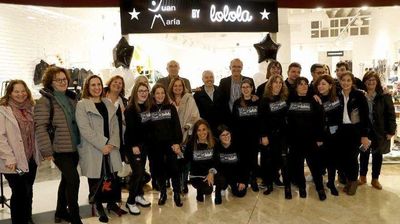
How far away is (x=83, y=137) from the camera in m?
3.42

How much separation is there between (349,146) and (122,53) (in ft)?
10.1

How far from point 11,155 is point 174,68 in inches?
88.2

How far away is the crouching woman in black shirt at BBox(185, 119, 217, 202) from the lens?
417 centimetres

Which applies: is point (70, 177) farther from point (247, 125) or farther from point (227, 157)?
point (247, 125)

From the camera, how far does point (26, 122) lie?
10.9 ft

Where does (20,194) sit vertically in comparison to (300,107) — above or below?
below

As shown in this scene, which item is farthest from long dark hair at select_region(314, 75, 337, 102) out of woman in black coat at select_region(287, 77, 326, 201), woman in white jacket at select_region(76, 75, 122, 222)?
woman in white jacket at select_region(76, 75, 122, 222)

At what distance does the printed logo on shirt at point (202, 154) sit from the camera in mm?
4203

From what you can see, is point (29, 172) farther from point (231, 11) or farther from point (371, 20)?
point (371, 20)

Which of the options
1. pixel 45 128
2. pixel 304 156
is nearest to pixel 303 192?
pixel 304 156

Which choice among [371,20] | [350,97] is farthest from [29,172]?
[371,20]

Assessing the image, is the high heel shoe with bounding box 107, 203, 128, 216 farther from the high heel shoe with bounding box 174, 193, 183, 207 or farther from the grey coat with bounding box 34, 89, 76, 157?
the grey coat with bounding box 34, 89, 76, 157

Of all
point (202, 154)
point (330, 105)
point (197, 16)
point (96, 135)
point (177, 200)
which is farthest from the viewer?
point (197, 16)

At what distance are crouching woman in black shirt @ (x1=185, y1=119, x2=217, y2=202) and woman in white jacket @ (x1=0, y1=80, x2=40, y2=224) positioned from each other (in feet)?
5.47
